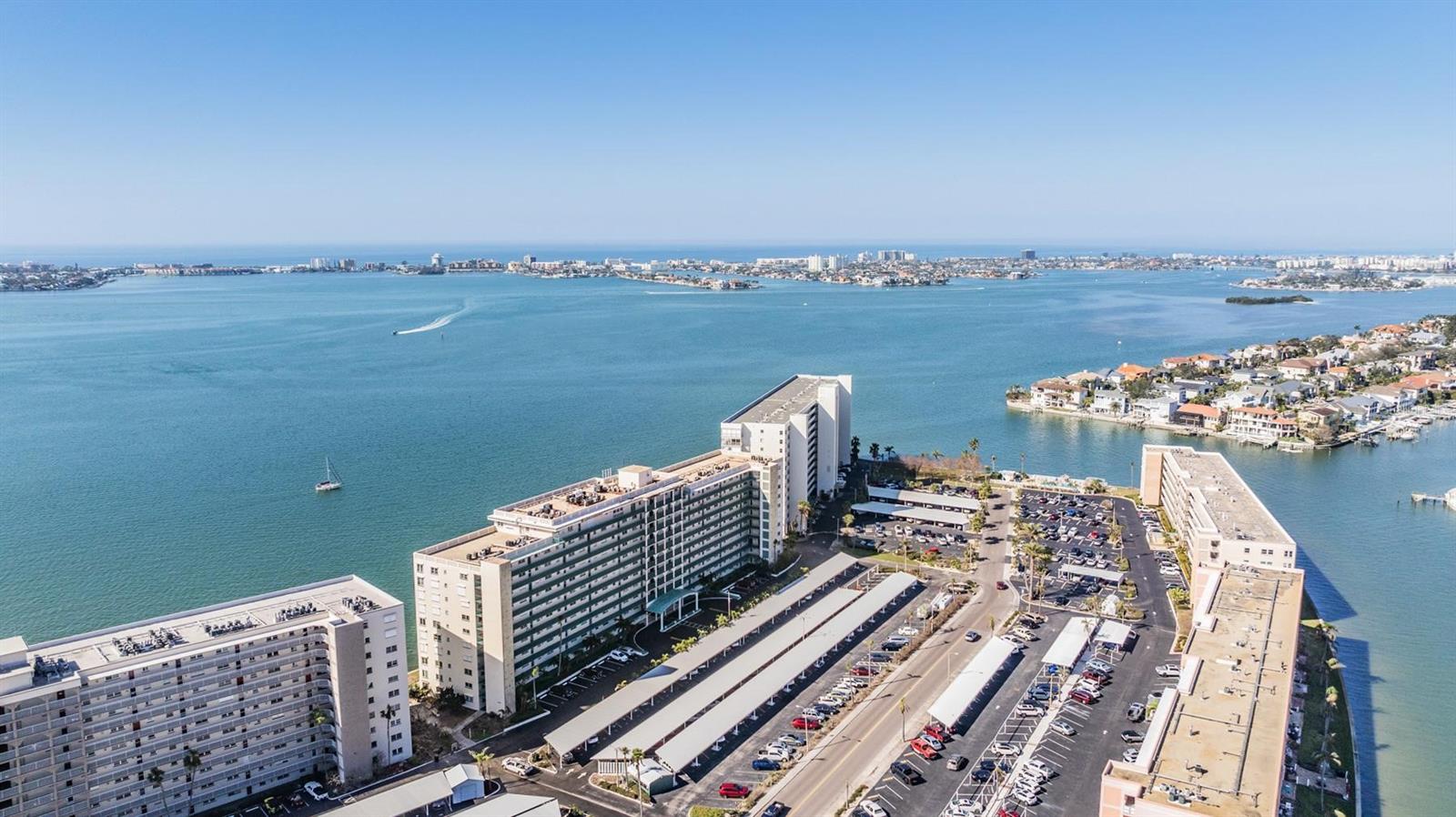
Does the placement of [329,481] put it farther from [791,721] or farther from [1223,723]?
[1223,723]

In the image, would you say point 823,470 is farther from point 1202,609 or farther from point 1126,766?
point 1126,766

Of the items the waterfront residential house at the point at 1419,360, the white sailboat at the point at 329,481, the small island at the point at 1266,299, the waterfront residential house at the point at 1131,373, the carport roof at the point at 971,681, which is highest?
the small island at the point at 1266,299

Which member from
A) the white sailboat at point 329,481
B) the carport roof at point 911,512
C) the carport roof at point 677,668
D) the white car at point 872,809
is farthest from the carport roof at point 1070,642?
the white sailboat at point 329,481

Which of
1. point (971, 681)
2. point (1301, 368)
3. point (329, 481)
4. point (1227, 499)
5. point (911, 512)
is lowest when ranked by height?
point (971, 681)

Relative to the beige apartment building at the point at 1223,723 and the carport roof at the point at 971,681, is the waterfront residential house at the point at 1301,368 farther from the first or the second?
the carport roof at the point at 971,681

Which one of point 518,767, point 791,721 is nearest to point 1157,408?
point 791,721

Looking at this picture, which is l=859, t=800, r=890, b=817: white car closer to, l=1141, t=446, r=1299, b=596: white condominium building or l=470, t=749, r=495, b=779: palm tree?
l=470, t=749, r=495, b=779: palm tree
